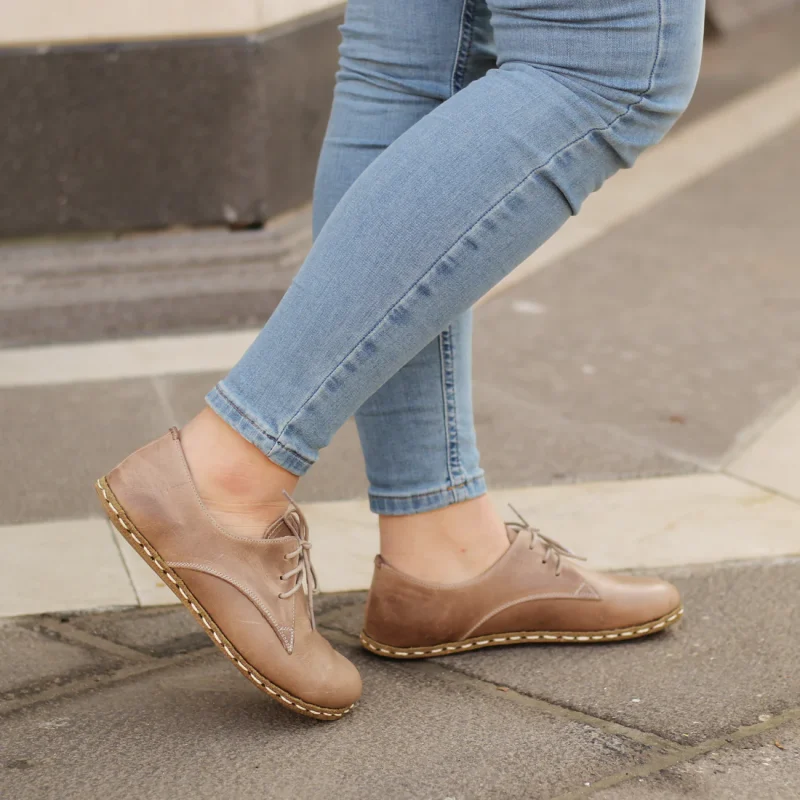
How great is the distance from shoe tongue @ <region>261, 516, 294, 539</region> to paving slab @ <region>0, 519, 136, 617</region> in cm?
42

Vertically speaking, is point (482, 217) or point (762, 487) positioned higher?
point (482, 217)

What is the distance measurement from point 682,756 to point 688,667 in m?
0.20

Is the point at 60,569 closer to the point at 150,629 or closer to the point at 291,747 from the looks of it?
the point at 150,629

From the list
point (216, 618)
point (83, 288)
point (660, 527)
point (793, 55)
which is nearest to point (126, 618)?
point (216, 618)

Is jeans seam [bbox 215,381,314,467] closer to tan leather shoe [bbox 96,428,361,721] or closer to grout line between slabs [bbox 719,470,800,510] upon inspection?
tan leather shoe [bbox 96,428,361,721]

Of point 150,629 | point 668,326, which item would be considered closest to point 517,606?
point 150,629

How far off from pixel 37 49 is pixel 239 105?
0.45 metres

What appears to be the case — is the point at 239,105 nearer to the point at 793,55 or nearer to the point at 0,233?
the point at 0,233

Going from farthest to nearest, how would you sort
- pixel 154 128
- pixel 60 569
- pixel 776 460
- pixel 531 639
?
pixel 154 128, pixel 776 460, pixel 60 569, pixel 531 639

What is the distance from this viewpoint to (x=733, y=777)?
3.97ft

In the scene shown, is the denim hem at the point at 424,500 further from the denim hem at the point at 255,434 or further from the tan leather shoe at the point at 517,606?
the denim hem at the point at 255,434

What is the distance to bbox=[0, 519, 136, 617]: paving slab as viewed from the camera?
1.61 m

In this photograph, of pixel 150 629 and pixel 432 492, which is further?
pixel 150 629

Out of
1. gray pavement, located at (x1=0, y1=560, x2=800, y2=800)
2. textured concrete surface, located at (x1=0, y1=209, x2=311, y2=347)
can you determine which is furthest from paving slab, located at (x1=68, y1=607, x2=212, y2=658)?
textured concrete surface, located at (x1=0, y1=209, x2=311, y2=347)
